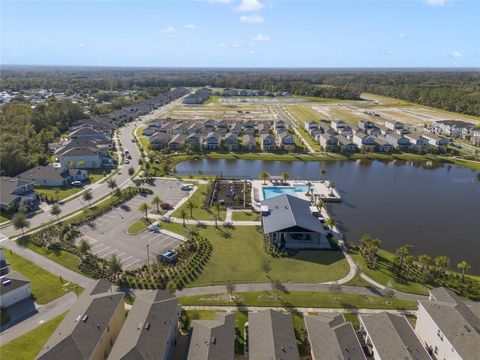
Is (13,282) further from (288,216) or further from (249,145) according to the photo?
(249,145)

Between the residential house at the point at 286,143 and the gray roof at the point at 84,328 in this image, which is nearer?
the gray roof at the point at 84,328

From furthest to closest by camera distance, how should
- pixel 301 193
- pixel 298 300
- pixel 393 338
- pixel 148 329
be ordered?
pixel 301 193
pixel 298 300
pixel 393 338
pixel 148 329

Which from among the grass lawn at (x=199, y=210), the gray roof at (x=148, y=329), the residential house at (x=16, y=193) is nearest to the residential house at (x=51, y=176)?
the residential house at (x=16, y=193)

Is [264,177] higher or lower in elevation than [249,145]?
lower

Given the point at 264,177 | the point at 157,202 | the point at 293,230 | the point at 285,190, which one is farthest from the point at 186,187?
the point at 293,230

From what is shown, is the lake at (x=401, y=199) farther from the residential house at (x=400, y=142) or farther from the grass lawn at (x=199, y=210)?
the grass lawn at (x=199, y=210)

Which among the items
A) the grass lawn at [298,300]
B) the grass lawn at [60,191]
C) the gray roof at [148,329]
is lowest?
the grass lawn at [298,300]
